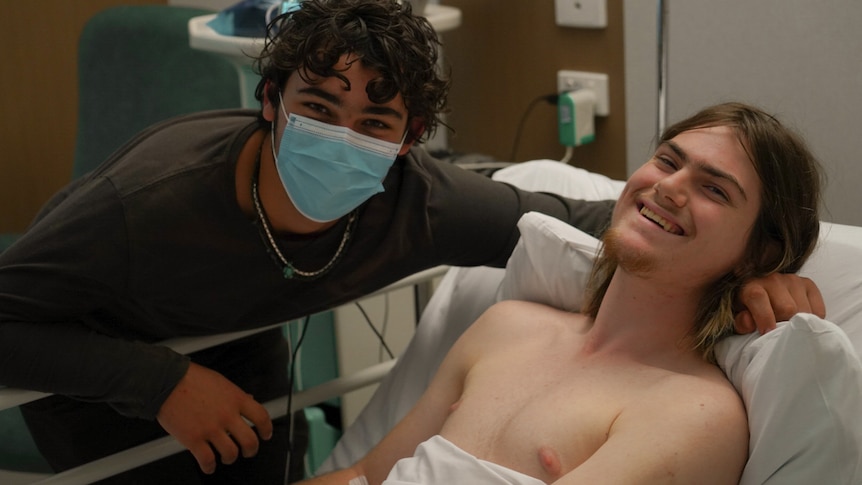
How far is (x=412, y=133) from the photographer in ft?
5.81

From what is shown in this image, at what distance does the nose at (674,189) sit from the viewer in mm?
1480

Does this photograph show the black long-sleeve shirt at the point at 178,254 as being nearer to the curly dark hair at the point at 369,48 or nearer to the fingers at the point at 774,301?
the curly dark hair at the point at 369,48

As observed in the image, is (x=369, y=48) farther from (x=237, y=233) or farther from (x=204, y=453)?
(x=204, y=453)

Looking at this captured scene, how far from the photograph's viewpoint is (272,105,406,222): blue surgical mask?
5.40ft

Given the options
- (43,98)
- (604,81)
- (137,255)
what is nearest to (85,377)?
(137,255)

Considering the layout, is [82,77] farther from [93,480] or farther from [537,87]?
[93,480]

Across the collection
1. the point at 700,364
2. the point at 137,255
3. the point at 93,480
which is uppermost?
the point at 137,255

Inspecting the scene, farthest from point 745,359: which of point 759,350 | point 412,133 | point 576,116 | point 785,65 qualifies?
point 576,116

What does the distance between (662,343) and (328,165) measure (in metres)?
0.58

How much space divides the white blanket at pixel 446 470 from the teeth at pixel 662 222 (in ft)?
1.31

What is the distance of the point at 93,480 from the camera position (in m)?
1.70

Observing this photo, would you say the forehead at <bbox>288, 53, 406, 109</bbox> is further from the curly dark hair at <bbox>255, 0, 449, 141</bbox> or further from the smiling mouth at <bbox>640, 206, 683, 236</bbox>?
the smiling mouth at <bbox>640, 206, 683, 236</bbox>

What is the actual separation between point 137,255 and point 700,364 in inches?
34.1

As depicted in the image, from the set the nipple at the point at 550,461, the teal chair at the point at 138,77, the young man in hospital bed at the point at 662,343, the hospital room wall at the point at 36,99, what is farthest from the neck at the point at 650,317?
the hospital room wall at the point at 36,99
